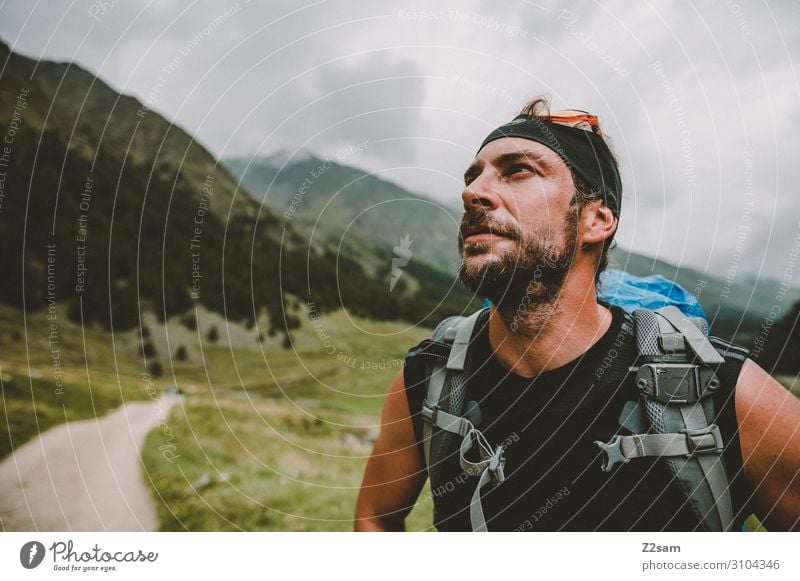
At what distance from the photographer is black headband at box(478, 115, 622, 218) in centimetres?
146

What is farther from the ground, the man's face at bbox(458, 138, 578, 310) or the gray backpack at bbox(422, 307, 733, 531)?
the man's face at bbox(458, 138, 578, 310)

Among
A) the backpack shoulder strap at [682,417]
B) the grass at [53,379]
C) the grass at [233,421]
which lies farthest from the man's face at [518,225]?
the grass at [53,379]

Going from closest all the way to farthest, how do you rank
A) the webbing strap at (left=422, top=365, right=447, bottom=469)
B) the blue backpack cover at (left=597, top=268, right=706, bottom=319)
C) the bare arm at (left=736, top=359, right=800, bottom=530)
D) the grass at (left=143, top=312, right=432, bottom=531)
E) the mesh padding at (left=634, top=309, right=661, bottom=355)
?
the bare arm at (left=736, top=359, right=800, bottom=530)
the mesh padding at (left=634, top=309, right=661, bottom=355)
the webbing strap at (left=422, top=365, right=447, bottom=469)
the blue backpack cover at (left=597, top=268, right=706, bottom=319)
the grass at (left=143, top=312, right=432, bottom=531)

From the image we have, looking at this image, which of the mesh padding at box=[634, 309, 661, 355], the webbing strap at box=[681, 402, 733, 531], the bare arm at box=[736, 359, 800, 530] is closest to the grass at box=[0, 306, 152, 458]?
the mesh padding at box=[634, 309, 661, 355]

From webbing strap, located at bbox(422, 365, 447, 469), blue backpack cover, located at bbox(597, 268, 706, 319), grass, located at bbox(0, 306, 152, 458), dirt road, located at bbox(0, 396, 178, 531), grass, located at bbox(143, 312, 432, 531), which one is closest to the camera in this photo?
webbing strap, located at bbox(422, 365, 447, 469)

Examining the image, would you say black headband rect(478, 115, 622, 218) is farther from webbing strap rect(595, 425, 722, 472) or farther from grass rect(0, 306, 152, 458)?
grass rect(0, 306, 152, 458)

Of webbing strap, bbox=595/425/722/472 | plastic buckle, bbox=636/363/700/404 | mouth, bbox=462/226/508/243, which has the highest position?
mouth, bbox=462/226/508/243

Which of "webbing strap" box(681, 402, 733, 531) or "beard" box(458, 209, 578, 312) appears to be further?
"beard" box(458, 209, 578, 312)

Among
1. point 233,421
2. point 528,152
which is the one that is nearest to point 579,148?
point 528,152

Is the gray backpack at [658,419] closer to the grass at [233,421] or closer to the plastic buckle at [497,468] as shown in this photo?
the plastic buckle at [497,468]

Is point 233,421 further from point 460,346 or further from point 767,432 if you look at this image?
point 767,432

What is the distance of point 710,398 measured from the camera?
1.23 meters

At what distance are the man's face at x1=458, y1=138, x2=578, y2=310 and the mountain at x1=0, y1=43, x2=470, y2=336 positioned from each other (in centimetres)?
258

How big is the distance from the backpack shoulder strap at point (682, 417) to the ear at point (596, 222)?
1.07 ft
